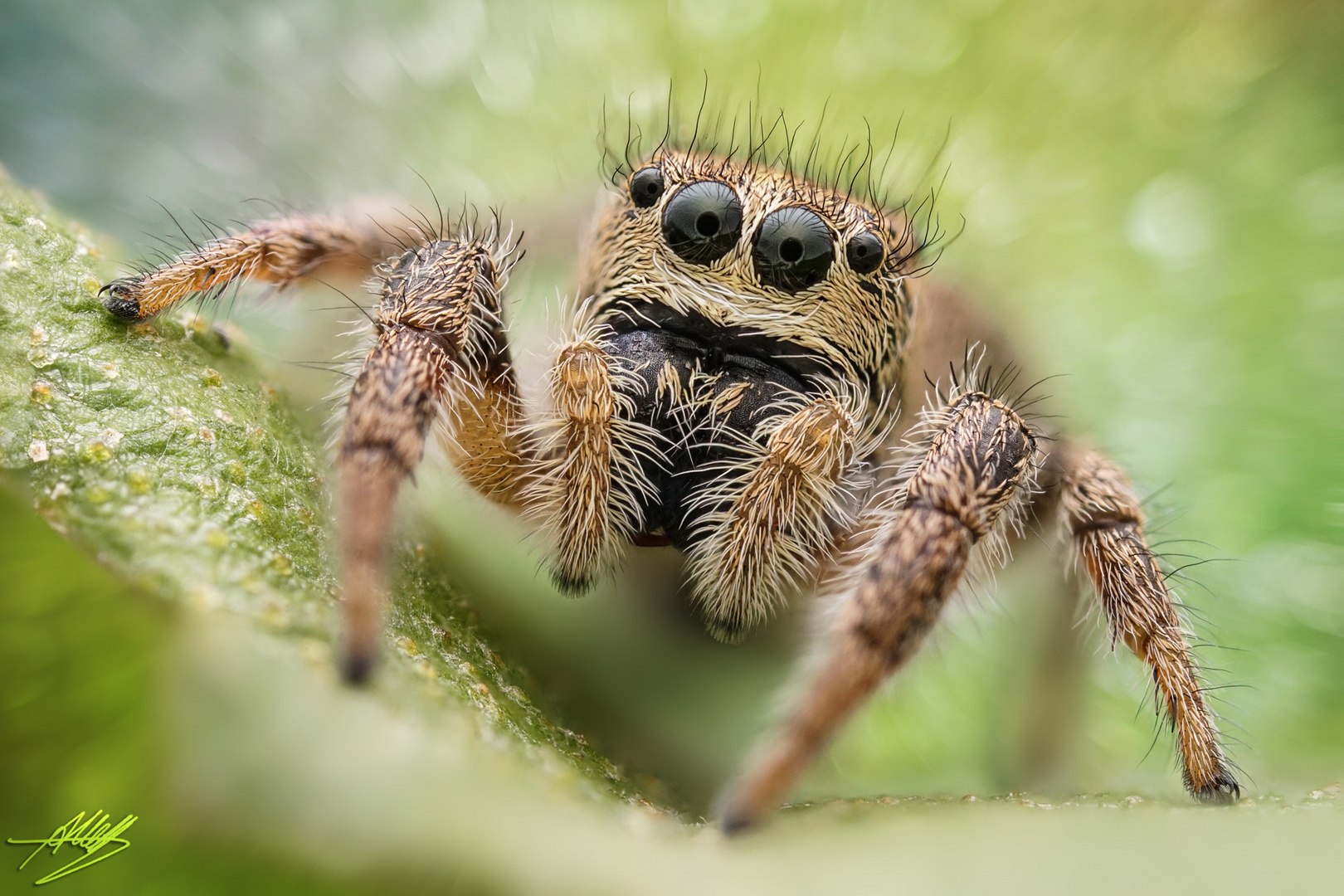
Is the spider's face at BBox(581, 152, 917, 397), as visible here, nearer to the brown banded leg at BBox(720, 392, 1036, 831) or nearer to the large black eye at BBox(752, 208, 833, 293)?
the large black eye at BBox(752, 208, 833, 293)

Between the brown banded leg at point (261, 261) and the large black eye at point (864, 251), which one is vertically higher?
the brown banded leg at point (261, 261)

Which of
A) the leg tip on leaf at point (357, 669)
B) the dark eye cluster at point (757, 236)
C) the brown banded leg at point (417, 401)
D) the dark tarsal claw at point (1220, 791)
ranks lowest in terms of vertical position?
the dark tarsal claw at point (1220, 791)

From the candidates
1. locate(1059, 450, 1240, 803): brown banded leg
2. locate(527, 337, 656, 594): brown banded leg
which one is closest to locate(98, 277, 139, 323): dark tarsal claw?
locate(527, 337, 656, 594): brown banded leg

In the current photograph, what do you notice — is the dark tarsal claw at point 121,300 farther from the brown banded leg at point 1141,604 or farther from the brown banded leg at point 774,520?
the brown banded leg at point 1141,604

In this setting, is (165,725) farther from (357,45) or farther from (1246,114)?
(1246,114)

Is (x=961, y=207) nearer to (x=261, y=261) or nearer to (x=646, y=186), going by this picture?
(x=646, y=186)

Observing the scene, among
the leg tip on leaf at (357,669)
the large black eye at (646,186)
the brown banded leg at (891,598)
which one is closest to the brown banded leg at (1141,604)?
the brown banded leg at (891,598)
